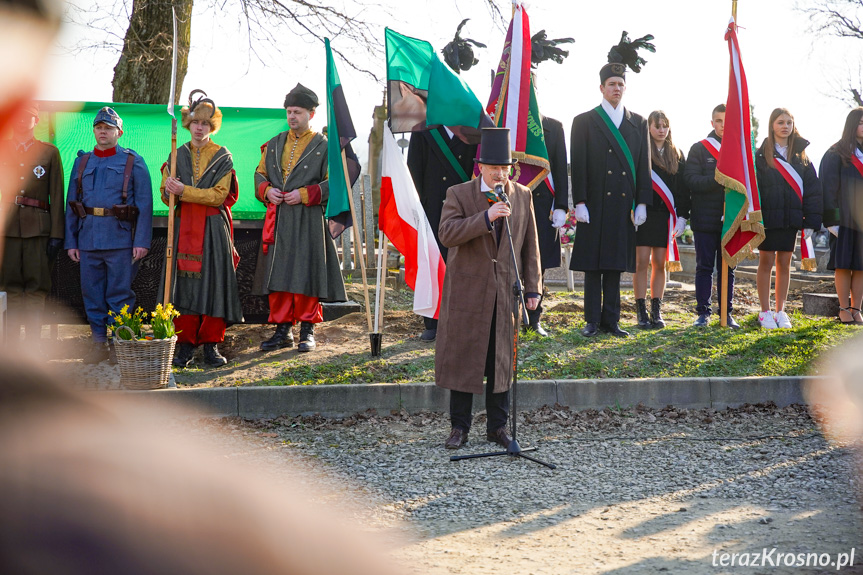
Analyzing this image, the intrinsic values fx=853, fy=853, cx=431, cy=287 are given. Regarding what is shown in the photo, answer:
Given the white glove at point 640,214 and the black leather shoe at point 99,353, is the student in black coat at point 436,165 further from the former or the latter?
the black leather shoe at point 99,353

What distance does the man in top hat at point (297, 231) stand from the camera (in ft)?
25.8

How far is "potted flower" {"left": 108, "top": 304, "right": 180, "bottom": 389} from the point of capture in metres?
6.36

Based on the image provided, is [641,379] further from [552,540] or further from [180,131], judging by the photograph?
[180,131]

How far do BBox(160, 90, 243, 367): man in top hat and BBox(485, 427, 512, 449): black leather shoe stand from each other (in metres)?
2.94

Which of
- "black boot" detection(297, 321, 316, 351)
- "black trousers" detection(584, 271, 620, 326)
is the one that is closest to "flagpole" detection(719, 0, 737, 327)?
"black trousers" detection(584, 271, 620, 326)

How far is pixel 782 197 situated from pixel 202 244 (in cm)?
580

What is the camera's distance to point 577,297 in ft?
40.1

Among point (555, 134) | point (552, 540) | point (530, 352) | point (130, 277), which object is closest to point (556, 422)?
point (530, 352)

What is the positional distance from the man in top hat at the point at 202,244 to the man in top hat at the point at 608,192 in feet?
10.9

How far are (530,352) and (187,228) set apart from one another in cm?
327

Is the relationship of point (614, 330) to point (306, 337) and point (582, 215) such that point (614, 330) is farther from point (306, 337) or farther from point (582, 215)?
point (306, 337)

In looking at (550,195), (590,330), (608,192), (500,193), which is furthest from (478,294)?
(608,192)

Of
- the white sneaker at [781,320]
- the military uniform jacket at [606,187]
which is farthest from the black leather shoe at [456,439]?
the white sneaker at [781,320]

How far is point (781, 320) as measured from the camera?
8867mm
